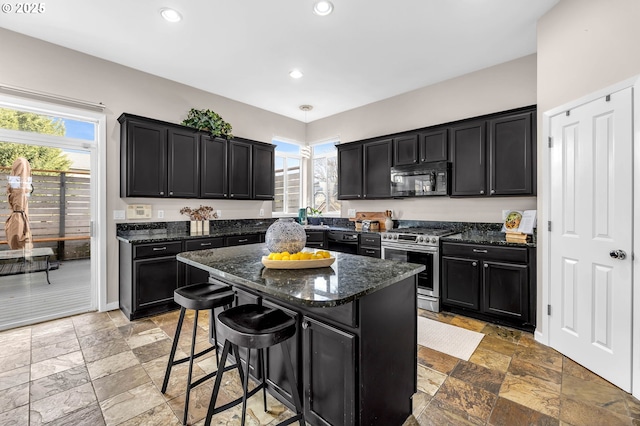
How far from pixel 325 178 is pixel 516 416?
4.82m

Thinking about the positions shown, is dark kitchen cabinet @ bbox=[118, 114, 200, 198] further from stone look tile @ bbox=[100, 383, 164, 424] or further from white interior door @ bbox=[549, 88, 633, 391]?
white interior door @ bbox=[549, 88, 633, 391]

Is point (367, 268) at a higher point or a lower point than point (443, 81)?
lower

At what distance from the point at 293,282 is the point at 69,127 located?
373 cm

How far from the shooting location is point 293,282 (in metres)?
1.54

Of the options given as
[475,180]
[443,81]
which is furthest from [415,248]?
[443,81]

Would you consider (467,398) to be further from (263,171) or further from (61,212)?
(61,212)

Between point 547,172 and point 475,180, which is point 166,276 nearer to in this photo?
point 475,180

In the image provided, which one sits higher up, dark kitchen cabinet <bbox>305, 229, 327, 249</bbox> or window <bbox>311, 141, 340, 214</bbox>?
window <bbox>311, 141, 340, 214</bbox>

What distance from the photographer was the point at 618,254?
7.04ft

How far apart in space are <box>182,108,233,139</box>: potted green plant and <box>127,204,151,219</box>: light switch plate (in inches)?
51.0

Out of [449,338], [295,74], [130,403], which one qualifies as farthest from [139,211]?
[449,338]

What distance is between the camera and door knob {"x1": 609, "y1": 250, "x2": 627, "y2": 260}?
2.12m

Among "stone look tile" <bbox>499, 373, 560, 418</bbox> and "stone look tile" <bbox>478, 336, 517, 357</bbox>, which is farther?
"stone look tile" <bbox>478, 336, 517, 357</bbox>

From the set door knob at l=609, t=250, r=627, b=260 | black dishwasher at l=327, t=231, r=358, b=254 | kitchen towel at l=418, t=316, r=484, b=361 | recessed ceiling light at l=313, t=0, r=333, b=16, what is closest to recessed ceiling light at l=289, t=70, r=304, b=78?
recessed ceiling light at l=313, t=0, r=333, b=16
